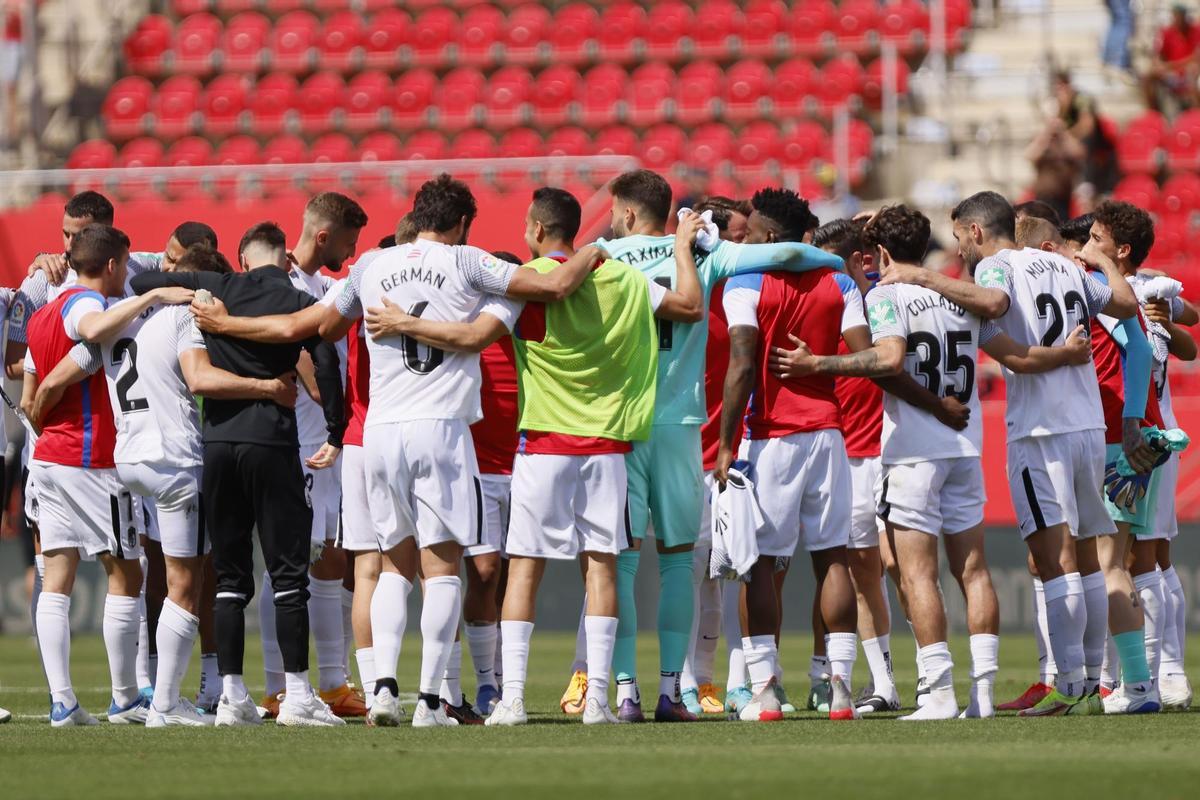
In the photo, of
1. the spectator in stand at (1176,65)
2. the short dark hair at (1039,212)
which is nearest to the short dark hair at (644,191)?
the short dark hair at (1039,212)

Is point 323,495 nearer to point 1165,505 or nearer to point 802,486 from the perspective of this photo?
point 802,486

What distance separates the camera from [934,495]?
9156mm

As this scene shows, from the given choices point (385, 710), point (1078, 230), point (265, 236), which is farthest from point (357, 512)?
point (1078, 230)

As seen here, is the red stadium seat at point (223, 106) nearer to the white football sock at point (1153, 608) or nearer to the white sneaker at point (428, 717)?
the white football sock at point (1153, 608)

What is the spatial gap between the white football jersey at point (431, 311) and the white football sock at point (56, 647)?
1998mm

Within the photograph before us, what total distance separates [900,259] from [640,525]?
1.75 m

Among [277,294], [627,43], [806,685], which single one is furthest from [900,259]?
[627,43]

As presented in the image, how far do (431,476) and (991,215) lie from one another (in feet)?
9.91

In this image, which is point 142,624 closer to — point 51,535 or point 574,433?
point 51,535

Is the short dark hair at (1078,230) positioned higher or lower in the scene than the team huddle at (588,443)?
higher

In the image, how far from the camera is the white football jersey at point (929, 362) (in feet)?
30.2

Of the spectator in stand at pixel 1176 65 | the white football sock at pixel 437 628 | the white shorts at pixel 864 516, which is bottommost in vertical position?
the white football sock at pixel 437 628

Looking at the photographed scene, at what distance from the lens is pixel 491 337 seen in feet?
29.0

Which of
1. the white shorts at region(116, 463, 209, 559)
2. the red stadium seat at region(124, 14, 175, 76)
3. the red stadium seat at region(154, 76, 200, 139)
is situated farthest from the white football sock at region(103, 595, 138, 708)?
the red stadium seat at region(124, 14, 175, 76)
